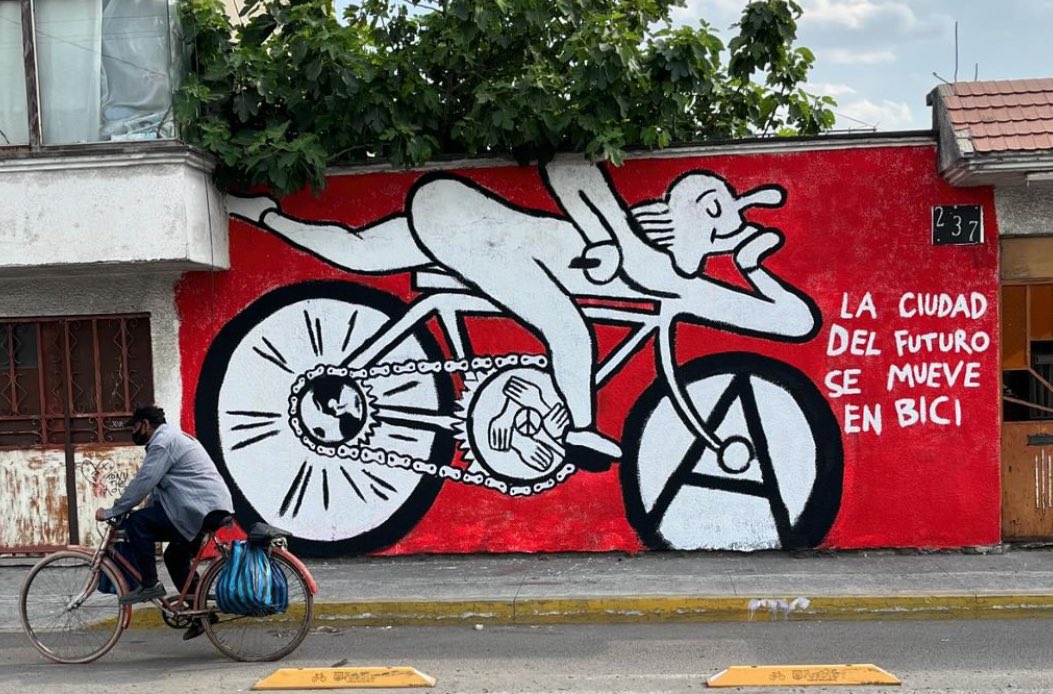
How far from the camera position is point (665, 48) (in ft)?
29.4

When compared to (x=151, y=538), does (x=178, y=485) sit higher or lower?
higher

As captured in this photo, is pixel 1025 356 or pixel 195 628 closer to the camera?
pixel 195 628

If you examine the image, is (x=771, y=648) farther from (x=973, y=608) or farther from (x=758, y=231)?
(x=758, y=231)

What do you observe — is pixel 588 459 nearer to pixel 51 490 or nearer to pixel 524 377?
pixel 524 377

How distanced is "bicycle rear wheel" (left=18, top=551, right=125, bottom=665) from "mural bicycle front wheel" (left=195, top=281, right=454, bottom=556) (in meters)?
2.53

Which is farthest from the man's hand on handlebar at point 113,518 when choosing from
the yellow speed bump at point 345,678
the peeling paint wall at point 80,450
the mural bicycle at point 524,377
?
the peeling paint wall at point 80,450

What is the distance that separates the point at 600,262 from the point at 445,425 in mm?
1882

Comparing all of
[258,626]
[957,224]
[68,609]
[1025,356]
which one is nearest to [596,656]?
[258,626]

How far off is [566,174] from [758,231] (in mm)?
1649

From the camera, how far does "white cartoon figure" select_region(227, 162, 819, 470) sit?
9141 mm

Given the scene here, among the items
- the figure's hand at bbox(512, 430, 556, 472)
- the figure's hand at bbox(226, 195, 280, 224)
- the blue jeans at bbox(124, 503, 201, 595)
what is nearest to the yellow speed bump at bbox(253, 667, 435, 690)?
the blue jeans at bbox(124, 503, 201, 595)

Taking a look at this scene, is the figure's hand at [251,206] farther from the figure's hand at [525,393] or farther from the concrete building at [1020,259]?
the concrete building at [1020,259]

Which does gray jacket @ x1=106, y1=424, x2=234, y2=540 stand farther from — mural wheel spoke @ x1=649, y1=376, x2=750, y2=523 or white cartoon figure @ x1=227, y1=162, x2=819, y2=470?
mural wheel spoke @ x1=649, y1=376, x2=750, y2=523

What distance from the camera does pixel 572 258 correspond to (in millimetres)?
9234
